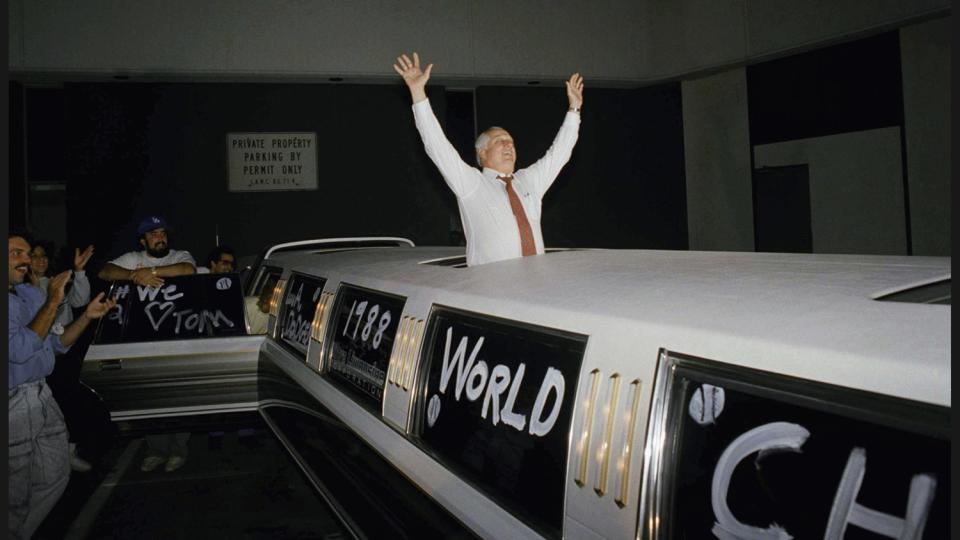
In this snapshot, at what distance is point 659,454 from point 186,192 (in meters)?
8.66

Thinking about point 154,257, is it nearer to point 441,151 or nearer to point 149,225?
point 149,225

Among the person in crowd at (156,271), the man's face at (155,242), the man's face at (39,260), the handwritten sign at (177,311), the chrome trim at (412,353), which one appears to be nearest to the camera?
the chrome trim at (412,353)

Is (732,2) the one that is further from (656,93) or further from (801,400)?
(801,400)

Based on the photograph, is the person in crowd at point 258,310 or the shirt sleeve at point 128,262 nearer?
the person in crowd at point 258,310

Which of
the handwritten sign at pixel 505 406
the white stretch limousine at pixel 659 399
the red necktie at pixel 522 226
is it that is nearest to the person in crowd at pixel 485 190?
the red necktie at pixel 522 226

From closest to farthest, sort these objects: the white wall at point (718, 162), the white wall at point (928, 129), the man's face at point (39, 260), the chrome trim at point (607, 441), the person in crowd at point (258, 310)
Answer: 1. the chrome trim at point (607, 441)
2. the person in crowd at point (258, 310)
3. the man's face at point (39, 260)
4. the white wall at point (928, 129)
5. the white wall at point (718, 162)

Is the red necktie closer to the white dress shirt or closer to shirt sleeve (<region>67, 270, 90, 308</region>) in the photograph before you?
the white dress shirt

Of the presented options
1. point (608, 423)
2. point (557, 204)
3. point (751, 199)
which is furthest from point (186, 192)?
point (608, 423)

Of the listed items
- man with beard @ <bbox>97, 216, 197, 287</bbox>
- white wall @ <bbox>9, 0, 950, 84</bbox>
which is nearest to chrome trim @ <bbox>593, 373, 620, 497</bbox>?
man with beard @ <bbox>97, 216, 197, 287</bbox>

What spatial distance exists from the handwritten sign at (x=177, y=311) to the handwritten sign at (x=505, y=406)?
2519mm

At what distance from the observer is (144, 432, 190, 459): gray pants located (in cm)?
482

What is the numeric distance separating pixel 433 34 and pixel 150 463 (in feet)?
19.8

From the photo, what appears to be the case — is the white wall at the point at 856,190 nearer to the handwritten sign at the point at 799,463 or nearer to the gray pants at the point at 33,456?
the gray pants at the point at 33,456

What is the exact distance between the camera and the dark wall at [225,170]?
8.64 meters
